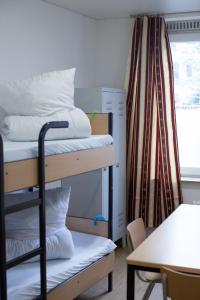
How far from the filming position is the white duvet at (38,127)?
3.02 metres

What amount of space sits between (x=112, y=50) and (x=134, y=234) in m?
2.77

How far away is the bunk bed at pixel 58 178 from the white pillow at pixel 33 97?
0.41m

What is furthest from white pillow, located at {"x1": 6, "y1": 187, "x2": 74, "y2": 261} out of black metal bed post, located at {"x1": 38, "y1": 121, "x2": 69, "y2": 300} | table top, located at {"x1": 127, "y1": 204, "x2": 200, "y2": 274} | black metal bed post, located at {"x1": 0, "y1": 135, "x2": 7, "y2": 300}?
table top, located at {"x1": 127, "y1": 204, "x2": 200, "y2": 274}

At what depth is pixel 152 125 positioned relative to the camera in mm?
4934

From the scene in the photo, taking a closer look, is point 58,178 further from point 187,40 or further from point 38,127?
point 187,40

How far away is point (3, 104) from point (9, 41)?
31.7 inches

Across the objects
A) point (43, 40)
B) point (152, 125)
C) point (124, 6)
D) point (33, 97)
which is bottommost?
point (152, 125)

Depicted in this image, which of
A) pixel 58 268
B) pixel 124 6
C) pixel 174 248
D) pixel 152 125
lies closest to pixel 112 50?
pixel 124 6

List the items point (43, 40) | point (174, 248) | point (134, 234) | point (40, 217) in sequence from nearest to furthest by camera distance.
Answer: point (174, 248), point (40, 217), point (134, 234), point (43, 40)

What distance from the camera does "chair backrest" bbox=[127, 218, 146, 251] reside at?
2.83 m

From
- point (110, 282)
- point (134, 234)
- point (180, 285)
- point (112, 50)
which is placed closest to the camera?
point (180, 285)

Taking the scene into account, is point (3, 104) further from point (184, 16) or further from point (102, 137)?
point (184, 16)

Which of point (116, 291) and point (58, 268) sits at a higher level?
point (58, 268)

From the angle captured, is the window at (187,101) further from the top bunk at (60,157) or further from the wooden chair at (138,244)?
the wooden chair at (138,244)
